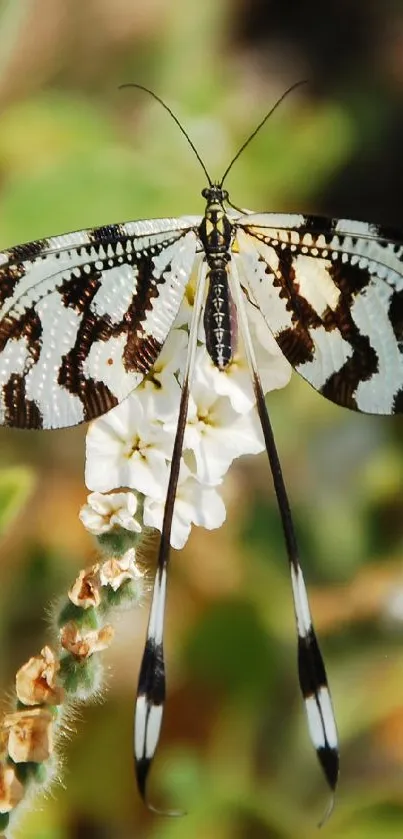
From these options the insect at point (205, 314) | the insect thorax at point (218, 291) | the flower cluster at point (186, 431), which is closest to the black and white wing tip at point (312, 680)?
the insect at point (205, 314)

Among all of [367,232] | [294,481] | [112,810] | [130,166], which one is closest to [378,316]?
[367,232]

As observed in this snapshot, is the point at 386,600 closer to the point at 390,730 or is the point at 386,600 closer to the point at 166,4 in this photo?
the point at 390,730

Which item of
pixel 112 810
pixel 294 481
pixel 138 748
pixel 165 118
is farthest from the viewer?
pixel 165 118

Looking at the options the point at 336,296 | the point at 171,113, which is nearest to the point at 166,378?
the point at 336,296

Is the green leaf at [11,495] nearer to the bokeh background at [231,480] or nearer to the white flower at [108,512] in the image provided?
the bokeh background at [231,480]

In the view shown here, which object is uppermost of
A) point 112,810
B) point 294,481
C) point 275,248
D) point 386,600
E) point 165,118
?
point 165,118
